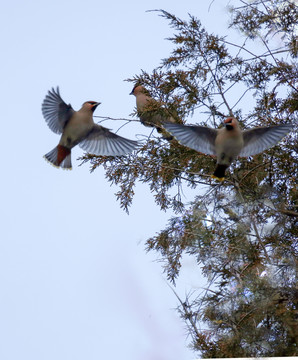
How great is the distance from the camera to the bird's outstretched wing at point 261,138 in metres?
3.73

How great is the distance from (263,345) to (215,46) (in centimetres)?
219

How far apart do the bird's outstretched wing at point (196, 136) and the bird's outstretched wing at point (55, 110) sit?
2.20 ft

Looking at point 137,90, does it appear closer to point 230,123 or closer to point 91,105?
point 91,105

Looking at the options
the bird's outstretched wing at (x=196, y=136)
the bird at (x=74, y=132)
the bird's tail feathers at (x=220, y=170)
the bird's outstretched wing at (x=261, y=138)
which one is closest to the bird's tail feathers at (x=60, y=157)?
the bird at (x=74, y=132)

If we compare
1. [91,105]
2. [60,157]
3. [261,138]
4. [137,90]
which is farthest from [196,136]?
[137,90]

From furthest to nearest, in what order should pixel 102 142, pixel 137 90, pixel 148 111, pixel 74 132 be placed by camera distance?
1. pixel 137 90
2. pixel 148 111
3. pixel 102 142
4. pixel 74 132

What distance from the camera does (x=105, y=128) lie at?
4.22 metres

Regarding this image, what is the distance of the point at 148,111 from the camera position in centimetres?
450

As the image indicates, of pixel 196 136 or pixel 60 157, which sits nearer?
pixel 196 136

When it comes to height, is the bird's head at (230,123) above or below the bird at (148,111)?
below

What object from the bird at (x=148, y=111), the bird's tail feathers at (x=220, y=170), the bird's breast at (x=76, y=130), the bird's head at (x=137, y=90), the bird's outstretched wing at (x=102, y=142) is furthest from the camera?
the bird's head at (x=137, y=90)

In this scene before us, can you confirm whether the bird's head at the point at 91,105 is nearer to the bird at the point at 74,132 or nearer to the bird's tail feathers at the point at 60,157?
the bird at the point at 74,132

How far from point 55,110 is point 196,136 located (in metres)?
0.90

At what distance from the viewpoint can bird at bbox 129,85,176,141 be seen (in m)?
4.50
